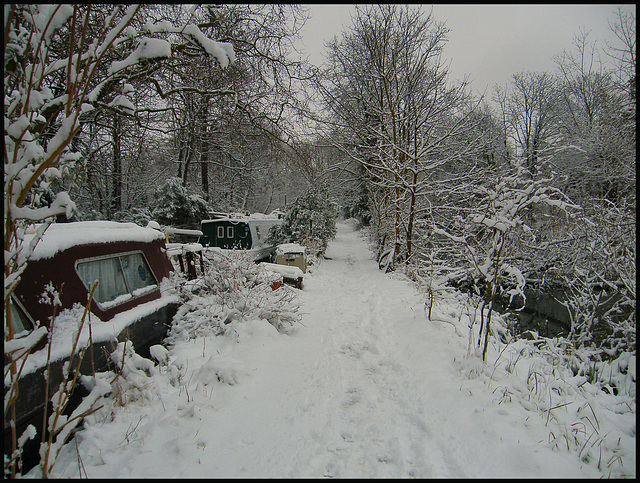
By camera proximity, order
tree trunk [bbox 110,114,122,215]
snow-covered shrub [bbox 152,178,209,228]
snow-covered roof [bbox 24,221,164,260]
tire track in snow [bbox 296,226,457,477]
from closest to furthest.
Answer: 1. tire track in snow [bbox 296,226,457,477]
2. snow-covered roof [bbox 24,221,164,260]
3. tree trunk [bbox 110,114,122,215]
4. snow-covered shrub [bbox 152,178,209,228]

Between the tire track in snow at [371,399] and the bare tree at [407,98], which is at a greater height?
the bare tree at [407,98]

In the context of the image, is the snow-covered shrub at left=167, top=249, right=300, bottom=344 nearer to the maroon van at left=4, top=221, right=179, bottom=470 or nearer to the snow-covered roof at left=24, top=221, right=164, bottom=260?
the maroon van at left=4, top=221, right=179, bottom=470

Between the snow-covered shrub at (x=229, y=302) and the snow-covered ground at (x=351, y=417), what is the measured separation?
0.79 ft

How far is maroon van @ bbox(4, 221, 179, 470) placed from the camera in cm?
236

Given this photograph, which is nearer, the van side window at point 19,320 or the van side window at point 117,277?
the van side window at point 19,320

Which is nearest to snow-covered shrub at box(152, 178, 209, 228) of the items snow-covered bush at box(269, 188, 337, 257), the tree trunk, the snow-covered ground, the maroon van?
the tree trunk

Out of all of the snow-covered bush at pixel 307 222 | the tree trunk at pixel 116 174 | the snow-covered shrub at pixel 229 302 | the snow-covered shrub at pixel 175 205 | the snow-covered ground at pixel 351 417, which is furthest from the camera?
the snow-covered bush at pixel 307 222

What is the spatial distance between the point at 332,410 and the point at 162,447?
148cm

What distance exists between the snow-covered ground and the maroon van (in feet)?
1.36

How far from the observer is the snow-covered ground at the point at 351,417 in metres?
2.18

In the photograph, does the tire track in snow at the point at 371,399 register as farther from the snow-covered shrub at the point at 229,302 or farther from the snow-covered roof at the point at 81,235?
the snow-covered roof at the point at 81,235

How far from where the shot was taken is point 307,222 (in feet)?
46.9

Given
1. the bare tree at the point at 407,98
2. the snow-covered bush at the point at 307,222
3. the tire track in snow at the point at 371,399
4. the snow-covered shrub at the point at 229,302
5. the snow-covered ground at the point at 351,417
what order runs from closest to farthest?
1. the snow-covered ground at the point at 351,417
2. the tire track in snow at the point at 371,399
3. the snow-covered shrub at the point at 229,302
4. the bare tree at the point at 407,98
5. the snow-covered bush at the point at 307,222

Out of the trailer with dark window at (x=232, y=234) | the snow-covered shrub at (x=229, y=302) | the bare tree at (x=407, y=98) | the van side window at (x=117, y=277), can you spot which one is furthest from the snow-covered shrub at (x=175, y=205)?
the van side window at (x=117, y=277)
